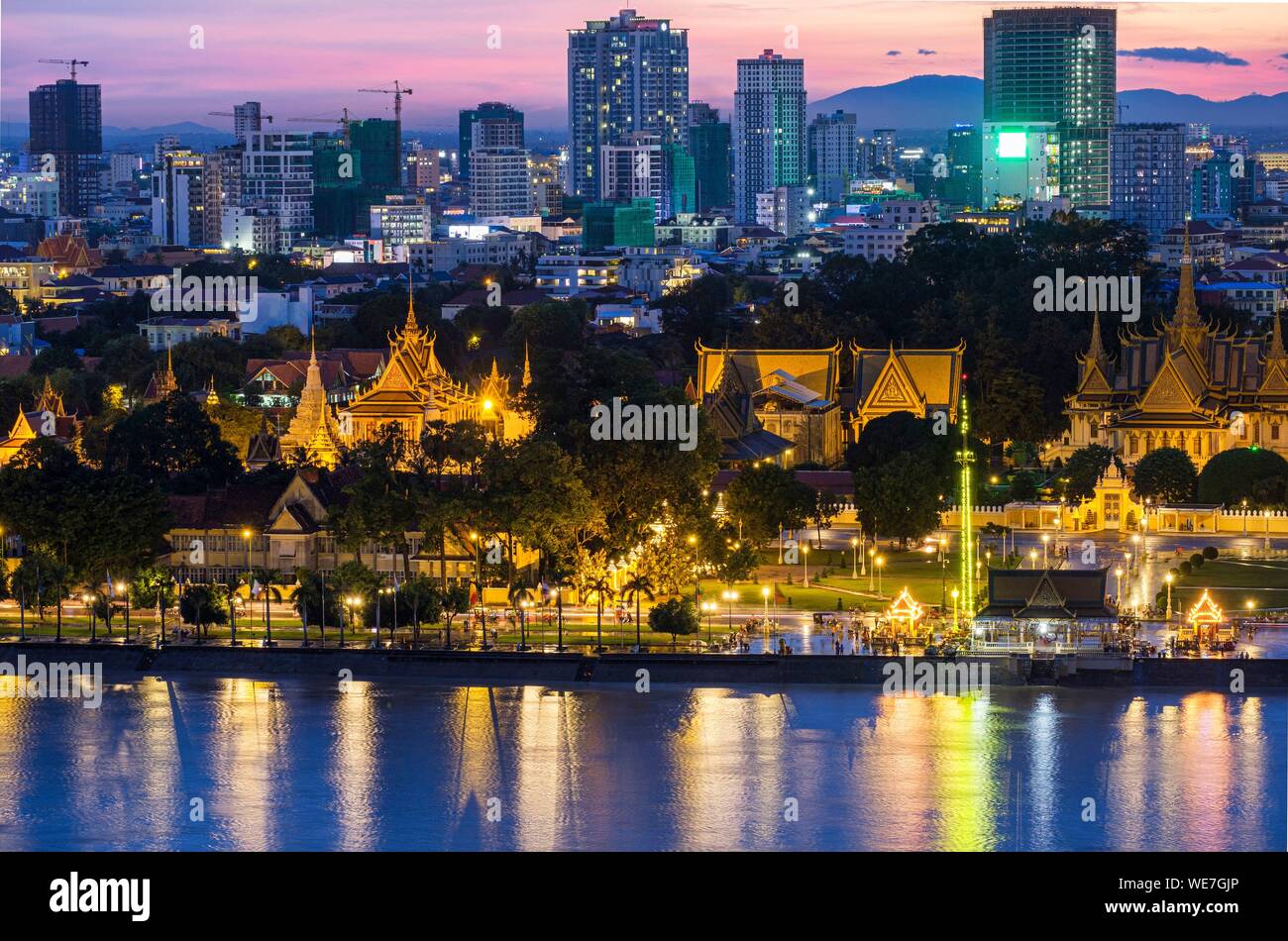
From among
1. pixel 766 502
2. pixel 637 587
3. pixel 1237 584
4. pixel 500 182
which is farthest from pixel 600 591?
pixel 500 182

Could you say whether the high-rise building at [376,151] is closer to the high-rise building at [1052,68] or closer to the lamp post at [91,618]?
the high-rise building at [1052,68]

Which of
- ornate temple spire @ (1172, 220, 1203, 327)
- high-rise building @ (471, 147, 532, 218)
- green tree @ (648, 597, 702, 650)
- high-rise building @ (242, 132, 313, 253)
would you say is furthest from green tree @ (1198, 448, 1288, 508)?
high-rise building @ (471, 147, 532, 218)

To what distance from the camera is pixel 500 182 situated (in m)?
176

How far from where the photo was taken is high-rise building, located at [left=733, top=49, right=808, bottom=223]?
19288 cm

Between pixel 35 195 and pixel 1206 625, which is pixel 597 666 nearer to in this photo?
pixel 1206 625

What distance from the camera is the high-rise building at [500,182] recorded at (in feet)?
573

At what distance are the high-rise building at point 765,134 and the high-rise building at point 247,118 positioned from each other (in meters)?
32.8

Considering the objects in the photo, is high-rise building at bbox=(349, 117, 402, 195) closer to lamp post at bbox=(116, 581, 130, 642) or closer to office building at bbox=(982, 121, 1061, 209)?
office building at bbox=(982, 121, 1061, 209)

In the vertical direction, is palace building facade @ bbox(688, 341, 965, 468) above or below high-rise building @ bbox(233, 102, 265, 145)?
below

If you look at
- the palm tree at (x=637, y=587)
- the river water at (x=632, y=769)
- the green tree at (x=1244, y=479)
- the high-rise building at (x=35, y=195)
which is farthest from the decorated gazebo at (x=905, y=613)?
the high-rise building at (x=35, y=195)

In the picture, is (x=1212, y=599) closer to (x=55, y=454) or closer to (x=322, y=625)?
(x=322, y=625)

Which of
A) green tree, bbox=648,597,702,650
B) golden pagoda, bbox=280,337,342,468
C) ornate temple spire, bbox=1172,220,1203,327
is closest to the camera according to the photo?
green tree, bbox=648,597,702,650

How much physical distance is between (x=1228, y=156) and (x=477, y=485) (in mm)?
143653

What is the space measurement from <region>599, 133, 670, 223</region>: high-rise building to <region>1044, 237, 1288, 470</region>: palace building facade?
121 m
